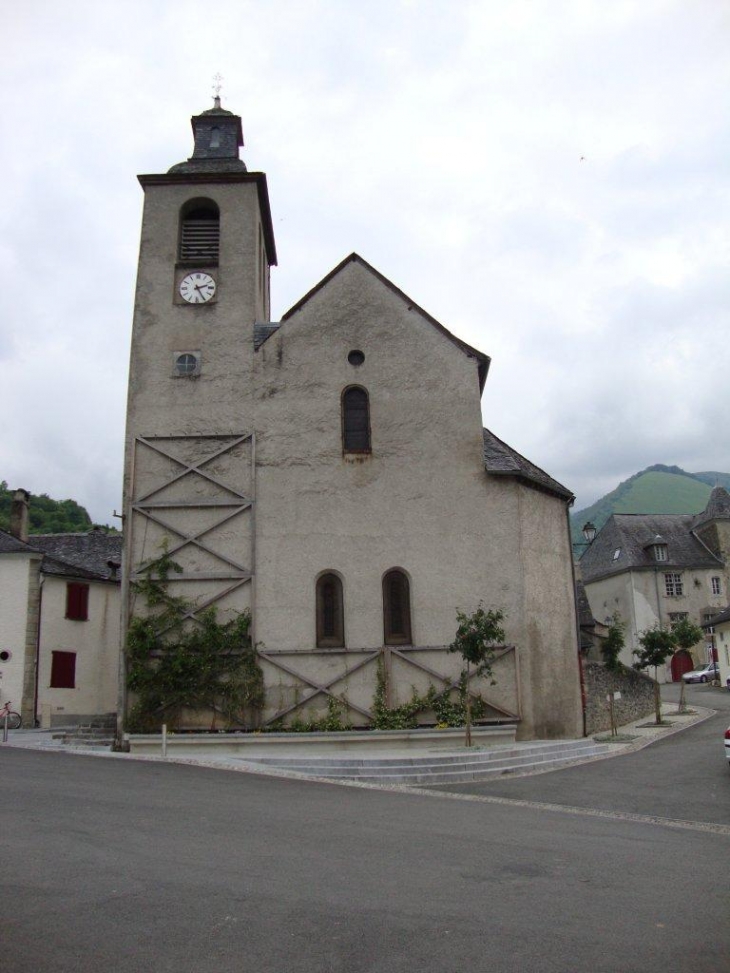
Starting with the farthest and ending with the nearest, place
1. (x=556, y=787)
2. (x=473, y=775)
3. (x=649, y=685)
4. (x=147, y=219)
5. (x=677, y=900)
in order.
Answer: (x=649, y=685)
(x=147, y=219)
(x=473, y=775)
(x=556, y=787)
(x=677, y=900)

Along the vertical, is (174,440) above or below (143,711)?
above

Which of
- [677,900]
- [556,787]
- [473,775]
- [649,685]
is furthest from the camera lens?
[649,685]

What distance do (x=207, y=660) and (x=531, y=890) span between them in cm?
1254

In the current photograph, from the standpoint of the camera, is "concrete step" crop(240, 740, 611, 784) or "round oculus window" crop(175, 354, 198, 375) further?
"round oculus window" crop(175, 354, 198, 375)

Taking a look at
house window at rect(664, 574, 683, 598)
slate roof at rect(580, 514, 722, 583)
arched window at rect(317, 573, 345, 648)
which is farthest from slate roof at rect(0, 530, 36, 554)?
house window at rect(664, 574, 683, 598)

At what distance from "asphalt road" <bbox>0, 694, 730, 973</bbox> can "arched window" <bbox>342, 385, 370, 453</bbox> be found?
979cm

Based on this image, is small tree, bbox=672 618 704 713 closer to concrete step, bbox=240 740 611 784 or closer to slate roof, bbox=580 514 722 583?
concrete step, bbox=240 740 611 784

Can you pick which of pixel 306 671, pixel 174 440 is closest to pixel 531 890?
pixel 306 671

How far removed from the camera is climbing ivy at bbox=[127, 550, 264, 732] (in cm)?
1853

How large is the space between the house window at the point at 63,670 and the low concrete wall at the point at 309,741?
11.0 metres

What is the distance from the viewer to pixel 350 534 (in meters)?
19.6

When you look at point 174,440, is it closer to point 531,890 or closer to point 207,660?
point 207,660

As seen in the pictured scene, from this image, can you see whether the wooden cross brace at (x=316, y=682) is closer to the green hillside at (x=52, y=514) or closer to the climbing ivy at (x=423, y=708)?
the climbing ivy at (x=423, y=708)

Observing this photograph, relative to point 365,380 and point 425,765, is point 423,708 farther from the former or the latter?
point 365,380
